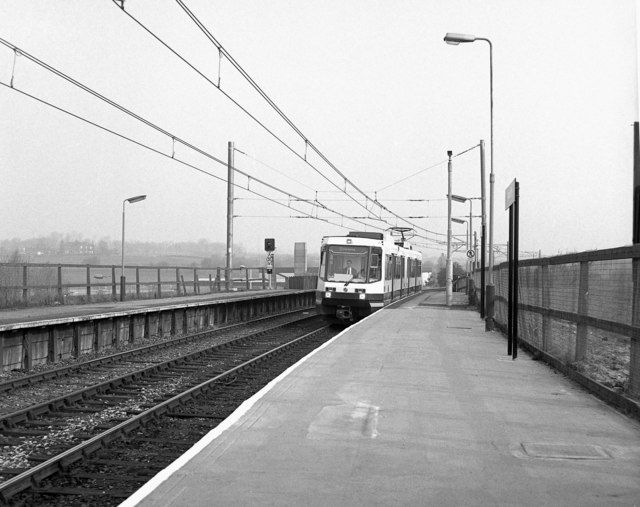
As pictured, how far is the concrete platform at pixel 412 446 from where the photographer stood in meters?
4.61

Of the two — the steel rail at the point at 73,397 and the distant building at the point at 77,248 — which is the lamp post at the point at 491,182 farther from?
the distant building at the point at 77,248

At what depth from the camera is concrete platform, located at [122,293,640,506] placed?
15.1 feet

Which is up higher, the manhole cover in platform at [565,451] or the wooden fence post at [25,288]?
the wooden fence post at [25,288]

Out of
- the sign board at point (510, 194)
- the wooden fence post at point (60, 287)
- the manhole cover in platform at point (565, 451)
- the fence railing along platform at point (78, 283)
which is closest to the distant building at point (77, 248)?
the fence railing along platform at point (78, 283)

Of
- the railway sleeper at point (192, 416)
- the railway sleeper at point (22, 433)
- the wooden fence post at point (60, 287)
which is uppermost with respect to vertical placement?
the wooden fence post at point (60, 287)

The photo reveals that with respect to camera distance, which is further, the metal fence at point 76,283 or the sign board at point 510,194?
the metal fence at point 76,283

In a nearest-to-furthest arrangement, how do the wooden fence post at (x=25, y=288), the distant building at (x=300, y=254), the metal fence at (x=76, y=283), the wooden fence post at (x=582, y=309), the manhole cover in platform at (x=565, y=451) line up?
the manhole cover in platform at (x=565, y=451) → the wooden fence post at (x=582, y=309) → the wooden fence post at (x=25, y=288) → the metal fence at (x=76, y=283) → the distant building at (x=300, y=254)

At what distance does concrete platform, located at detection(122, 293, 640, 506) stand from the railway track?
1.05 metres

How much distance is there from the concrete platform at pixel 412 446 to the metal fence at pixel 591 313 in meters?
0.51

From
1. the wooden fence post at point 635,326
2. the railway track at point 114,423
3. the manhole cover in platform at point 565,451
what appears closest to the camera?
the manhole cover in platform at point 565,451

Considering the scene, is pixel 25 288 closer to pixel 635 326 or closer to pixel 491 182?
pixel 491 182

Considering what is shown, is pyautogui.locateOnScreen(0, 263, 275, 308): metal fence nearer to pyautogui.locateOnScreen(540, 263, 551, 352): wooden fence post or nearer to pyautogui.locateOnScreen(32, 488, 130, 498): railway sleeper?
pyautogui.locateOnScreen(540, 263, 551, 352): wooden fence post

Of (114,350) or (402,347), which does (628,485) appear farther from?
(114,350)

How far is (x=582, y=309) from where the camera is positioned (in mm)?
9094
